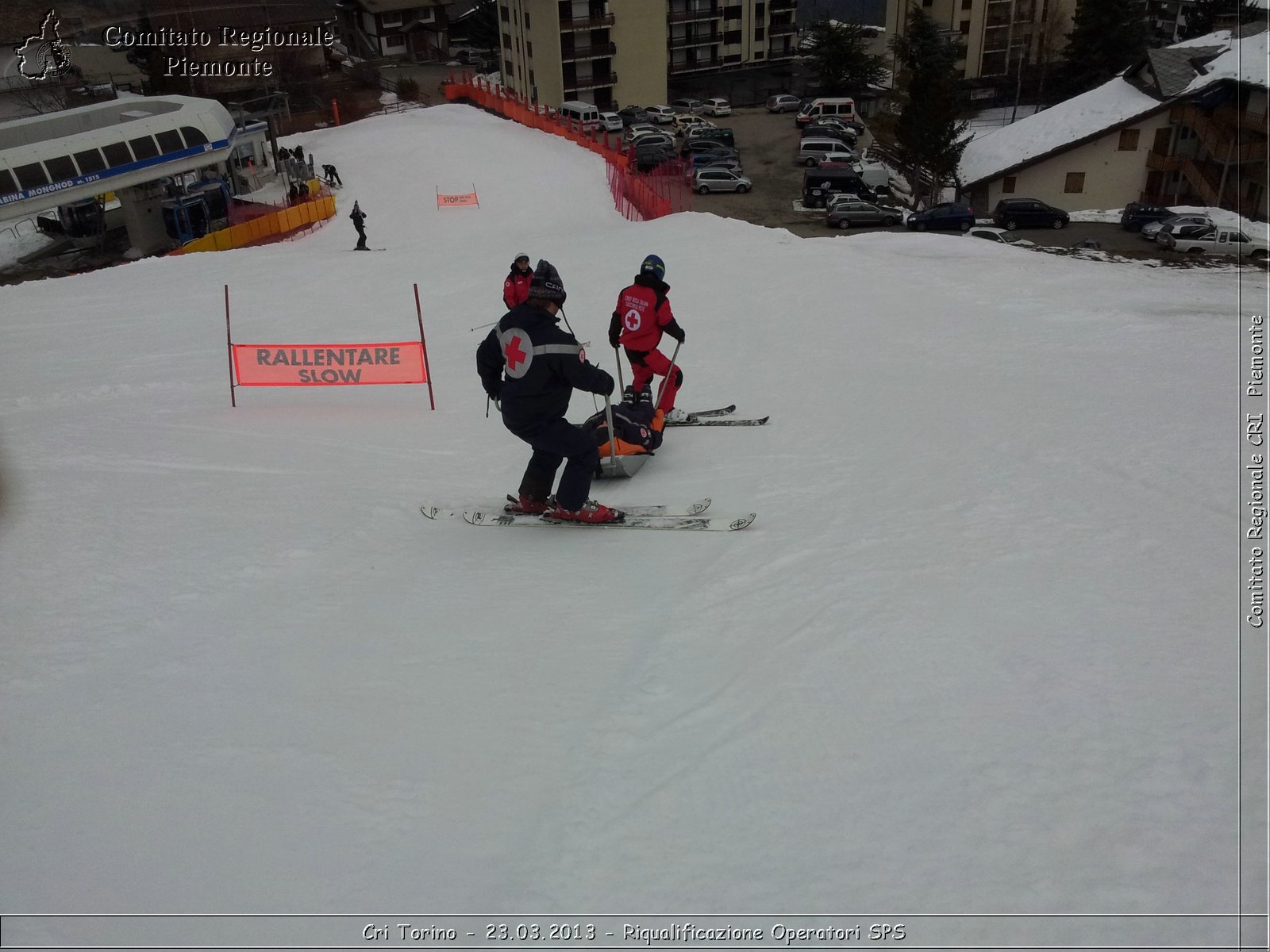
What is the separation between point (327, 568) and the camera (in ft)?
17.5

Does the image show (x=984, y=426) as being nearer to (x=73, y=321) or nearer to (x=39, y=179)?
(x=73, y=321)

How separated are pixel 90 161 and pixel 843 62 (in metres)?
41.8

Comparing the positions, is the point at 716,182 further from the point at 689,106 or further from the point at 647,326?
the point at 647,326

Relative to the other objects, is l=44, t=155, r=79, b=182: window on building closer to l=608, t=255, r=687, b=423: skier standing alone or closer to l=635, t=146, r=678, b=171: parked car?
l=635, t=146, r=678, b=171: parked car

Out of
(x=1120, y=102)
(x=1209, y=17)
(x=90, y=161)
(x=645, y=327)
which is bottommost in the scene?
(x=645, y=327)

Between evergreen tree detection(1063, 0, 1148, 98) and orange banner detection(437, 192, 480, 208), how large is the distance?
132 feet

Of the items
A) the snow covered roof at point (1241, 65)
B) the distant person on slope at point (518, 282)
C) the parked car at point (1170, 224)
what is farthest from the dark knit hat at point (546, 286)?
the snow covered roof at point (1241, 65)

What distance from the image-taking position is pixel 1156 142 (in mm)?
33469

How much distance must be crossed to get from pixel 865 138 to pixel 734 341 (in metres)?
39.5

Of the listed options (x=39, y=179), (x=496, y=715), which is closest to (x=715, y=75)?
(x=39, y=179)

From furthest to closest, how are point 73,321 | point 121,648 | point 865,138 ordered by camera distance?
point 865,138, point 73,321, point 121,648

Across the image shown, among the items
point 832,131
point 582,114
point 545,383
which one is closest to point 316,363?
point 545,383

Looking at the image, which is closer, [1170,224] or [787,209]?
[1170,224]

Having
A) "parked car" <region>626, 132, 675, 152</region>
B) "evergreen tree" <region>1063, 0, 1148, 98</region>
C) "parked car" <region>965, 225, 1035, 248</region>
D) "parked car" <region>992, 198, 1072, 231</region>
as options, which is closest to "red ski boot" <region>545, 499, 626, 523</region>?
"parked car" <region>965, 225, 1035, 248</region>
